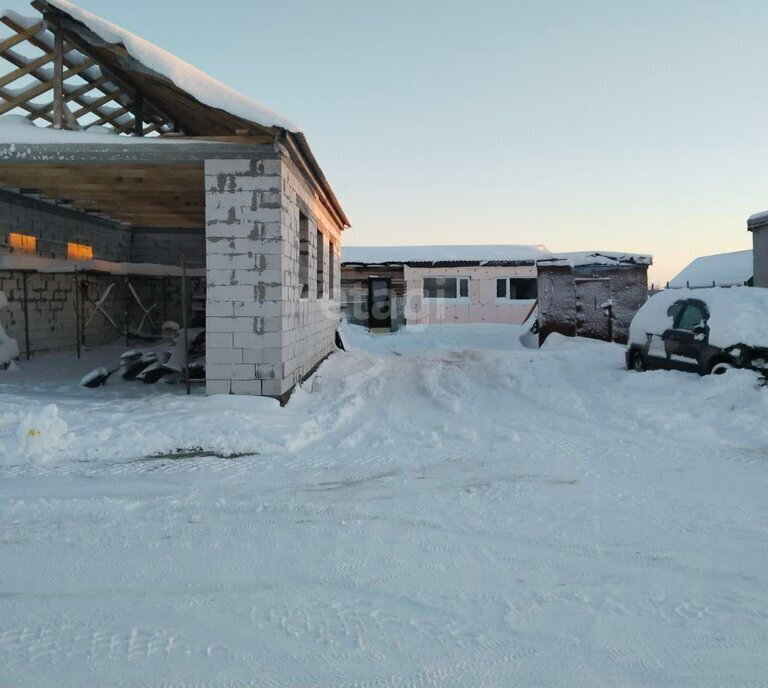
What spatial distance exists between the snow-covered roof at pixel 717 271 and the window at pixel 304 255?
2946cm

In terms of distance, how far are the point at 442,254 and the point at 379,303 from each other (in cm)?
335

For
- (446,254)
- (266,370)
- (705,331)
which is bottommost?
(266,370)

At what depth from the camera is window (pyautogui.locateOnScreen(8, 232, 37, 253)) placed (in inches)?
453

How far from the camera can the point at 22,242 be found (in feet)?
38.9

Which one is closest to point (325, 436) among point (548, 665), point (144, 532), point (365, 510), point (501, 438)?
point (501, 438)

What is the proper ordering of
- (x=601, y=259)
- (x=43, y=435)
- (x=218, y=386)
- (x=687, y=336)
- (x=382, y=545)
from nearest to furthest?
(x=382, y=545) → (x=43, y=435) → (x=218, y=386) → (x=687, y=336) → (x=601, y=259)

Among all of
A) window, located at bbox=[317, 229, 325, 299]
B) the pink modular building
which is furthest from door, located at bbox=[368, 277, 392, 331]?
window, located at bbox=[317, 229, 325, 299]

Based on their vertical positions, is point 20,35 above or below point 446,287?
above

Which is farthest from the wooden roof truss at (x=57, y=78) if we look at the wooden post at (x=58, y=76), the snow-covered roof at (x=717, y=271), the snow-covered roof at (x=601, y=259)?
the snow-covered roof at (x=717, y=271)

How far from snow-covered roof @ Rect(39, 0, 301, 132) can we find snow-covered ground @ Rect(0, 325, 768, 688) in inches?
139

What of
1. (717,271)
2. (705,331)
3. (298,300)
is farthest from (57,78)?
(717,271)

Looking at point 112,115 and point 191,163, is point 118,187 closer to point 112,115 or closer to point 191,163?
point 112,115

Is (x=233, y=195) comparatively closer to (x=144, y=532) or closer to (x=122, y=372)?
(x=122, y=372)

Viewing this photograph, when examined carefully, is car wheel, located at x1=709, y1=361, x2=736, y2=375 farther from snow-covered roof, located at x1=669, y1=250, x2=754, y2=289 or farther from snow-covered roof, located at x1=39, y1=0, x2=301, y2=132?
snow-covered roof, located at x1=669, y1=250, x2=754, y2=289
